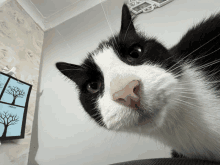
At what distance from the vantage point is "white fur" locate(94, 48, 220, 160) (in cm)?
32

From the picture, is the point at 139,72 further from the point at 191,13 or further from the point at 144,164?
the point at 191,13

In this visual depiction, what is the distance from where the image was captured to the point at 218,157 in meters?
0.34

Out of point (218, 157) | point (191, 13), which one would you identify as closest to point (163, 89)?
point (218, 157)

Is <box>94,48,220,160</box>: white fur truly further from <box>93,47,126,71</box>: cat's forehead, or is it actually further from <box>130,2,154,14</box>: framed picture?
<box>130,2,154,14</box>: framed picture

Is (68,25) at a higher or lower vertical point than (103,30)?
A: higher

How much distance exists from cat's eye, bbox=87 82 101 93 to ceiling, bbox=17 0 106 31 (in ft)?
1.74

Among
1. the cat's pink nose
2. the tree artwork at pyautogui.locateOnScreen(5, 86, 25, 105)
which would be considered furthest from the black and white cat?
the tree artwork at pyautogui.locateOnScreen(5, 86, 25, 105)

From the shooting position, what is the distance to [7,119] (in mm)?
545

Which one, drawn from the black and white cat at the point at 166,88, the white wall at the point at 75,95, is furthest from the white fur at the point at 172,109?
the white wall at the point at 75,95

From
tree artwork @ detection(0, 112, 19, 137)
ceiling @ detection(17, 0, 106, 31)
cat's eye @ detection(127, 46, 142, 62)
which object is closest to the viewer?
cat's eye @ detection(127, 46, 142, 62)

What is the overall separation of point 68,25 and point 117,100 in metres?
0.67

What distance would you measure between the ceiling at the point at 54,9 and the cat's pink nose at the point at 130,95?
25.6 inches

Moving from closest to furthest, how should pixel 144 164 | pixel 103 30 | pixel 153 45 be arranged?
pixel 144 164 → pixel 153 45 → pixel 103 30

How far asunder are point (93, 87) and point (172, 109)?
11.9 inches
